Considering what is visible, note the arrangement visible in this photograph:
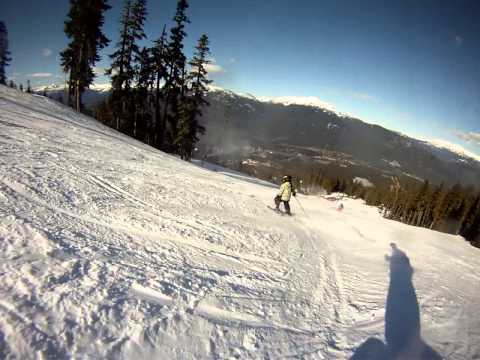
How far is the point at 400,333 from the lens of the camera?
14.4 ft

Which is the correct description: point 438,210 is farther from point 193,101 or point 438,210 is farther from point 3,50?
point 3,50

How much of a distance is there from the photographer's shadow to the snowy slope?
3cm

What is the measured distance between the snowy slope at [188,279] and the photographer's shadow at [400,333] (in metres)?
0.03

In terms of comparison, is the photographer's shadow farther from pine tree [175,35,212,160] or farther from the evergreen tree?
the evergreen tree

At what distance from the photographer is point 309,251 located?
24.1 ft

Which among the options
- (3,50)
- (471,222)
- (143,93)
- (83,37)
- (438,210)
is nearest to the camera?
(83,37)

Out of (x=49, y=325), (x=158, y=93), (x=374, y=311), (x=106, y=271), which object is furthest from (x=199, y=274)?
(x=158, y=93)

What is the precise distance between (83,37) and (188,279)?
1104 inches

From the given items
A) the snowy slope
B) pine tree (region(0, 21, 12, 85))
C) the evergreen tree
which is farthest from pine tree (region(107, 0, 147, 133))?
the evergreen tree

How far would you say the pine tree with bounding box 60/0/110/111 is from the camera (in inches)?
878

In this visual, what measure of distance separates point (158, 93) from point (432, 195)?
196ft

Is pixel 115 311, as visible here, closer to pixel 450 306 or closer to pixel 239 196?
pixel 450 306

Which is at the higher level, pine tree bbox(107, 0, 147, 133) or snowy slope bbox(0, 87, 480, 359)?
pine tree bbox(107, 0, 147, 133)

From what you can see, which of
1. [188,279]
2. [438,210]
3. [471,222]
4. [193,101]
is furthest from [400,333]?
[471,222]
